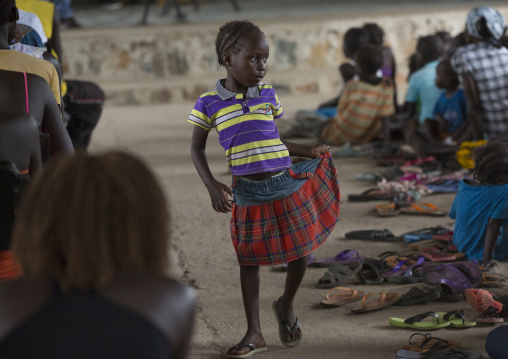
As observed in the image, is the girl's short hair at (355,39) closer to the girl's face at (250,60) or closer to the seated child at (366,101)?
the seated child at (366,101)

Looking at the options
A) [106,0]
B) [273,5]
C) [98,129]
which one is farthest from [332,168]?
[106,0]

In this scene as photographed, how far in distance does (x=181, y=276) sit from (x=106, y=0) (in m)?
13.2

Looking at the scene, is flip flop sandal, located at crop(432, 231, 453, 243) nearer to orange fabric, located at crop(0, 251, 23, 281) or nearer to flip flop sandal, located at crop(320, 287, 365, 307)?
flip flop sandal, located at crop(320, 287, 365, 307)

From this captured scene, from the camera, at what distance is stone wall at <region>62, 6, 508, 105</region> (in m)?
11.4

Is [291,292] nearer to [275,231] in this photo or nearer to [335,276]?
[275,231]

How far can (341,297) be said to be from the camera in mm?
3738

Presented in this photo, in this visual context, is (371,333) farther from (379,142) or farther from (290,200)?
(379,142)

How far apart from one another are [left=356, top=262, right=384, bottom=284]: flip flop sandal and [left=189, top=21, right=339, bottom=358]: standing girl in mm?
829

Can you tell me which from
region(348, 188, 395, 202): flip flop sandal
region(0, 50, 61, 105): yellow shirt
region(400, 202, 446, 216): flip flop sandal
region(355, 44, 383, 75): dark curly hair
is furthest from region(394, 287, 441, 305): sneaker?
region(355, 44, 383, 75): dark curly hair

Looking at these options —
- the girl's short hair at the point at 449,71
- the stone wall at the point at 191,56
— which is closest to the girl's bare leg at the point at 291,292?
the girl's short hair at the point at 449,71

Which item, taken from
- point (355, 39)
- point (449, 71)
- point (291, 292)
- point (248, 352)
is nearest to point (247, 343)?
point (248, 352)

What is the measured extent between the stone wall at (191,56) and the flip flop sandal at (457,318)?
806 cm

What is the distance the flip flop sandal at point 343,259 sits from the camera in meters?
4.30

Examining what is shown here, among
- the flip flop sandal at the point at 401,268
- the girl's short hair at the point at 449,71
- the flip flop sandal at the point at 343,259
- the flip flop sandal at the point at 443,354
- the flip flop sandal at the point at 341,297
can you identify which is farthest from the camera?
the girl's short hair at the point at 449,71
